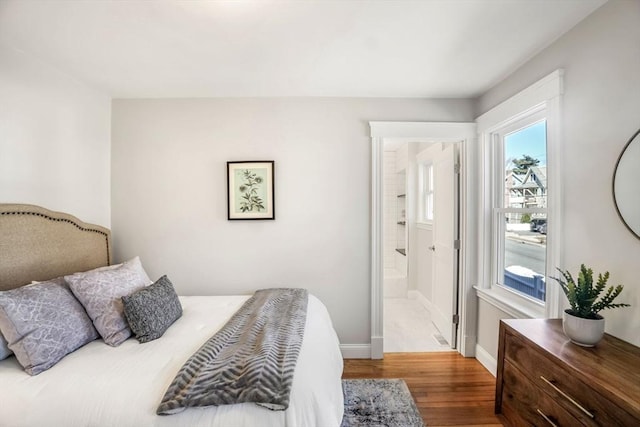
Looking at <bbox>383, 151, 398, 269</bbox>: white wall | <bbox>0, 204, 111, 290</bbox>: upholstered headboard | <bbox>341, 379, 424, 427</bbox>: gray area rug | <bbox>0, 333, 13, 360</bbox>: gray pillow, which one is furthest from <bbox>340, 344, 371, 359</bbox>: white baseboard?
<bbox>383, 151, 398, 269</bbox>: white wall

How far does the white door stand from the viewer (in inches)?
103

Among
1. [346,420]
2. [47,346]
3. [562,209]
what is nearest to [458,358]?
[346,420]

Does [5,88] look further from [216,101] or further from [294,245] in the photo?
[294,245]

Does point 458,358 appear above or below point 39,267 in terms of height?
below

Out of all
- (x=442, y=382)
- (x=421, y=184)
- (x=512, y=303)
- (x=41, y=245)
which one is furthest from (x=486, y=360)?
(x=41, y=245)

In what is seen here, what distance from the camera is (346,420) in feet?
5.71

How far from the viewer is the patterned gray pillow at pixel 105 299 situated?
Answer: 1.51 meters

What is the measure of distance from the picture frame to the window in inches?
96.9

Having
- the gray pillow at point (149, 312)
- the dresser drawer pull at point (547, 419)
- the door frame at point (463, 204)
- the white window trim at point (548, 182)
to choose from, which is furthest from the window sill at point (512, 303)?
the gray pillow at point (149, 312)

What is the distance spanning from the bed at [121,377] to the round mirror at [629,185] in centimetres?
165

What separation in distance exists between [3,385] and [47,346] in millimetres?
178

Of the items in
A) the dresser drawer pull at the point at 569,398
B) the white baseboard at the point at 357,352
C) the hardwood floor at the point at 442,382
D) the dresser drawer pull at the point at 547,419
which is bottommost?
the hardwood floor at the point at 442,382

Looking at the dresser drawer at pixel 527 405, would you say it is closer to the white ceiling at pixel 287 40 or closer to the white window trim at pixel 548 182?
the white window trim at pixel 548 182

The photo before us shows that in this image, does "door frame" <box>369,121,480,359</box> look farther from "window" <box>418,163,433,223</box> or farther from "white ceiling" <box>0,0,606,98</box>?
"window" <box>418,163,433,223</box>
